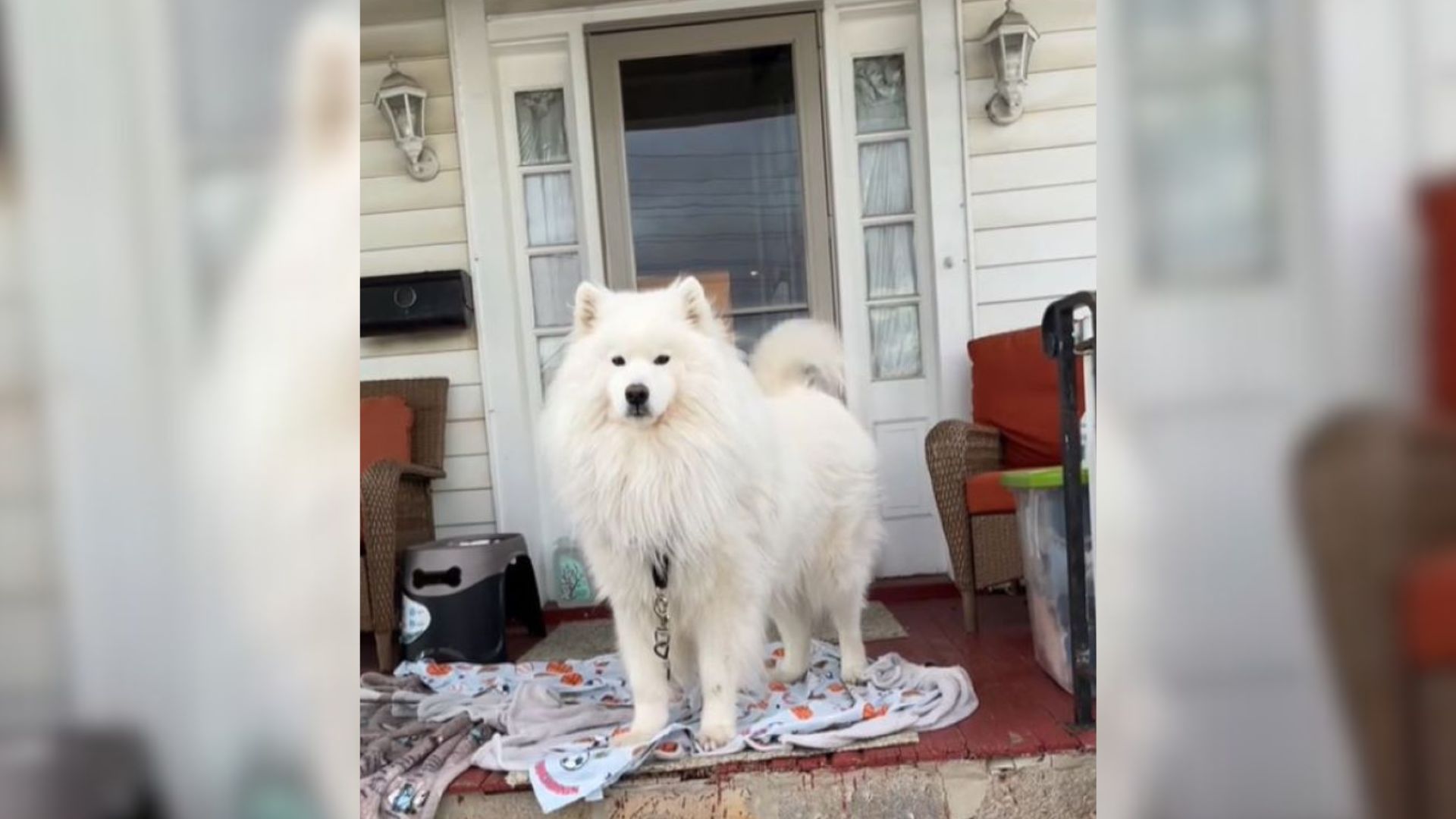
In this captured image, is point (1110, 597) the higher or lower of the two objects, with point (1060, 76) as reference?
lower

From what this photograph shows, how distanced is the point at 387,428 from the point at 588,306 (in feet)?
5.46

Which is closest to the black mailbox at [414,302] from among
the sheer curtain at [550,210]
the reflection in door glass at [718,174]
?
the sheer curtain at [550,210]

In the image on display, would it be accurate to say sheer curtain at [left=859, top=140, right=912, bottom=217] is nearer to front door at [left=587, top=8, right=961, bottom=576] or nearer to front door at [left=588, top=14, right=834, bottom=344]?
front door at [left=587, top=8, right=961, bottom=576]

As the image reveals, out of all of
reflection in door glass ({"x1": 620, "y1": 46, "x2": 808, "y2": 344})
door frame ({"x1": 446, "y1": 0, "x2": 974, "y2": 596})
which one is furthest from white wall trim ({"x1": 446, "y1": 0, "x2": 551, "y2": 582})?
reflection in door glass ({"x1": 620, "y1": 46, "x2": 808, "y2": 344})

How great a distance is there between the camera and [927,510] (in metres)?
3.64

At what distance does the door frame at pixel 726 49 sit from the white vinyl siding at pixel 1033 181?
622 mm

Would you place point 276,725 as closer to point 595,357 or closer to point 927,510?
point 595,357

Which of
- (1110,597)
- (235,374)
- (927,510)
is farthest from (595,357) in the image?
(927,510)

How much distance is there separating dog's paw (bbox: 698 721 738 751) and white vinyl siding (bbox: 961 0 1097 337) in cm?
217

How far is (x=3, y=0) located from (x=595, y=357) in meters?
1.42

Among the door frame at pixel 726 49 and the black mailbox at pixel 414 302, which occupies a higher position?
the door frame at pixel 726 49

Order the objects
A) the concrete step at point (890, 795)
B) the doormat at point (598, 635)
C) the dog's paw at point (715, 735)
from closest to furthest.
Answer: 1. the concrete step at point (890, 795)
2. the dog's paw at point (715, 735)
3. the doormat at point (598, 635)

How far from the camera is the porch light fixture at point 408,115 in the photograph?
3408mm

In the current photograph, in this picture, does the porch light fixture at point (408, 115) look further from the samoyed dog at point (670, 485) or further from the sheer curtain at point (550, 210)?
the samoyed dog at point (670, 485)
